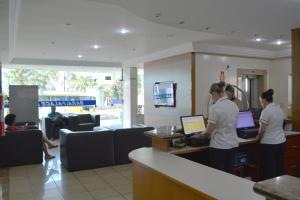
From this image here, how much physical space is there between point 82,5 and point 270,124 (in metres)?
3.29

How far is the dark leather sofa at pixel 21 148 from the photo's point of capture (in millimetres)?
5566

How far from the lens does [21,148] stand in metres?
5.71

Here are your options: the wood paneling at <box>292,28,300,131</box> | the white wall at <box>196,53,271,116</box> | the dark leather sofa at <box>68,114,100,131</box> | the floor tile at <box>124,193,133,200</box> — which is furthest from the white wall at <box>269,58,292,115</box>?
the floor tile at <box>124,193,133,200</box>

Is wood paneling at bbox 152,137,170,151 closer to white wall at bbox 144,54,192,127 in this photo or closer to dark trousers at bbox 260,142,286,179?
dark trousers at bbox 260,142,286,179

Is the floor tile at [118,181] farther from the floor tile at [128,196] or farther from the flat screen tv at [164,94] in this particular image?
the flat screen tv at [164,94]

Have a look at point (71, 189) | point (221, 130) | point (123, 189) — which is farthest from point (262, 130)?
point (71, 189)

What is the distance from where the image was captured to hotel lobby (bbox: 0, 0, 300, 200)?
282cm

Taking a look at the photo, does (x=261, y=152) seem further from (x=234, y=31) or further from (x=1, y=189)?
(x=1, y=189)

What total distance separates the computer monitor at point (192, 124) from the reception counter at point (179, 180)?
14.0 inches

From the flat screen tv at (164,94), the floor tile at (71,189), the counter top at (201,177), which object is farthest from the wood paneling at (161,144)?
the flat screen tv at (164,94)

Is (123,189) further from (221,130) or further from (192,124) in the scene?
(221,130)

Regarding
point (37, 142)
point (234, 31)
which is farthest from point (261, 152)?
point (37, 142)

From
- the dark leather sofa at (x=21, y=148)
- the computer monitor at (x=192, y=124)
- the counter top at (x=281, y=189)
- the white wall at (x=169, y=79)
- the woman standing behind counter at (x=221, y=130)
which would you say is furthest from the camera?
the white wall at (x=169, y=79)

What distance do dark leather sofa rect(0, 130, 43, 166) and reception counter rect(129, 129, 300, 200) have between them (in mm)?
3642
